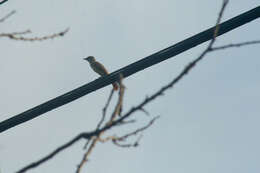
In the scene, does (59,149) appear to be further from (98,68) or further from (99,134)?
(98,68)

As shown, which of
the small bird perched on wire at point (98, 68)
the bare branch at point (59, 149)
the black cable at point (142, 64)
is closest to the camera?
the bare branch at point (59, 149)

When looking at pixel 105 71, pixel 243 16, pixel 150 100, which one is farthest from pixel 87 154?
pixel 105 71

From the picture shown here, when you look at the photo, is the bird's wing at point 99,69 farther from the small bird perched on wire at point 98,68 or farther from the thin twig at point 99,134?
the thin twig at point 99,134

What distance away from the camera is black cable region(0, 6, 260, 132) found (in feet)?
10.4

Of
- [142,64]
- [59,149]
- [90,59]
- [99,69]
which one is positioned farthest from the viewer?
[90,59]

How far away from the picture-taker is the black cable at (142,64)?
3182 millimetres

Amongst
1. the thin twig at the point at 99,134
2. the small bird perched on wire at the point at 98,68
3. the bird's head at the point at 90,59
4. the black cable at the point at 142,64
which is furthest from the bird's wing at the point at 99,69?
the thin twig at the point at 99,134

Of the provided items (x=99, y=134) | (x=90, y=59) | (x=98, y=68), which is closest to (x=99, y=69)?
(x=98, y=68)

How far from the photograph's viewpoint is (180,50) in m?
3.27

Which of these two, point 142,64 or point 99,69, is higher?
point 142,64

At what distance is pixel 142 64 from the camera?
3363mm

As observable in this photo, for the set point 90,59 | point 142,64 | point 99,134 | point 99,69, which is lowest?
point 90,59

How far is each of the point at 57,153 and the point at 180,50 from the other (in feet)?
5.59

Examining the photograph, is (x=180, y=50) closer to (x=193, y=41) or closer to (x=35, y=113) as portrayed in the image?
(x=193, y=41)
